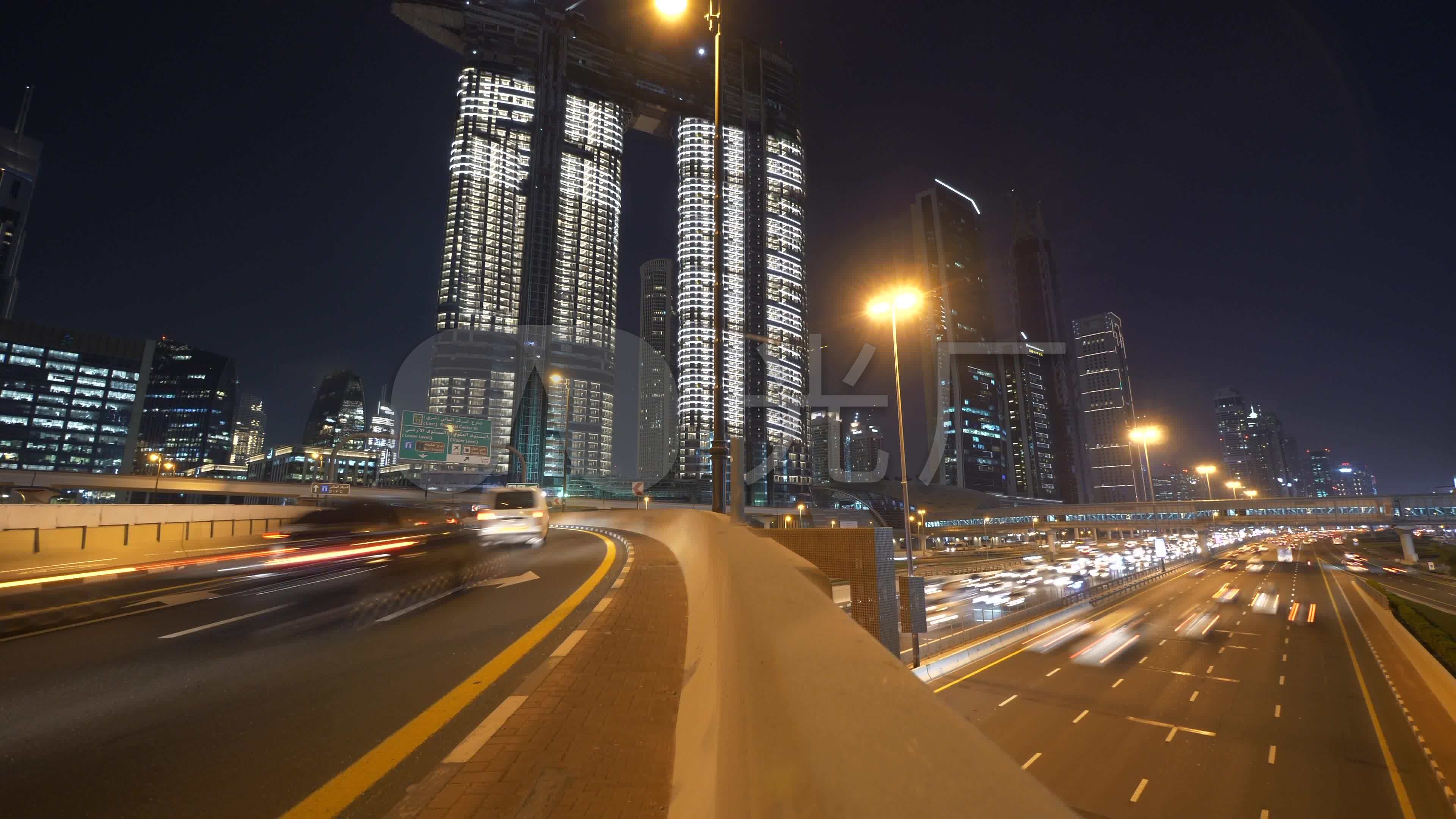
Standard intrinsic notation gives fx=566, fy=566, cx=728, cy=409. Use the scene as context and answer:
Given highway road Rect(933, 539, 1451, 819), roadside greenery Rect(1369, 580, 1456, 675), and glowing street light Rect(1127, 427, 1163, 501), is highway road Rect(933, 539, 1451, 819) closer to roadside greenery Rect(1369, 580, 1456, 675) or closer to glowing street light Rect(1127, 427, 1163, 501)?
roadside greenery Rect(1369, 580, 1456, 675)

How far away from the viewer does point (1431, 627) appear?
31.7 metres

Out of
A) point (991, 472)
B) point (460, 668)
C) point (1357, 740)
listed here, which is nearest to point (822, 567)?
point (460, 668)

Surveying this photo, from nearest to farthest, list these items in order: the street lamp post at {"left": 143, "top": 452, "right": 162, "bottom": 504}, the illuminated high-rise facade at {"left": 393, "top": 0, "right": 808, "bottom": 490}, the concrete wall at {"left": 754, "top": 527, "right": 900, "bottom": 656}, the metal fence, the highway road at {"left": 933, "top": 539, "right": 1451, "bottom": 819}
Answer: the concrete wall at {"left": 754, "top": 527, "right": 900, "bottom": 656} < the highway road at {"left": 933, "top": 539, "right": 1451, "bottom": 819} < the metal fence < the street lamp post at {"left": 143, "top": 452, "right": 162, "bottom": 504} < the illuminated high-rise facade at {"left": 393, "top": 0, "right": 808, "bottom": 490}

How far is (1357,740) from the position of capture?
80.4ft

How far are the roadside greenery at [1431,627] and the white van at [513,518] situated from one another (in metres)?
40.6

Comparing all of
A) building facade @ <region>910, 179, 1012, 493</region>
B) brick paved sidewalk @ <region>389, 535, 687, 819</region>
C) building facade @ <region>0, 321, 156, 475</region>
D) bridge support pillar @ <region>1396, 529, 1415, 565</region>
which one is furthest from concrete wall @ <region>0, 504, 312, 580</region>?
building facade @ <region>910, 179, 1012, 493</region>

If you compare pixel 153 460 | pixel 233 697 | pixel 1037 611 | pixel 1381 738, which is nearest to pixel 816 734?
pixel 233 697

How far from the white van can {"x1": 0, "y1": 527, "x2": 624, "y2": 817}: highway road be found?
9.97 m

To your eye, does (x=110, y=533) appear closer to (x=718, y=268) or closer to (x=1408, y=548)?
(x=718, y=268)

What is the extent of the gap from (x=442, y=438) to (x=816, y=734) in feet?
163

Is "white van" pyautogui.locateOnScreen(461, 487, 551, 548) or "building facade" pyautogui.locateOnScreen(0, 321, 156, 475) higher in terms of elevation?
"building facade" pyautogui.locateOnScreen(0, 321, 156, 475)

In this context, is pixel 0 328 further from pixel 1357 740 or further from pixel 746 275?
pixel 1357 740

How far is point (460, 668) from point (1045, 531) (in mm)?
129545

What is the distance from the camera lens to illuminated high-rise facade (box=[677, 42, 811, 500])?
153m
